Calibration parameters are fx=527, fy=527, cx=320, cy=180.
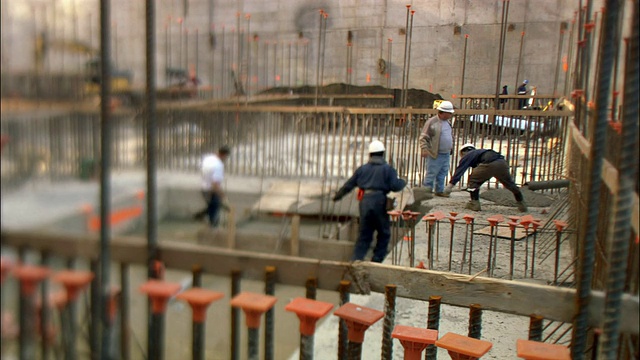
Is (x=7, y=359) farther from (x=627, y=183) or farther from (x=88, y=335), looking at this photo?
(x=627, y=183)

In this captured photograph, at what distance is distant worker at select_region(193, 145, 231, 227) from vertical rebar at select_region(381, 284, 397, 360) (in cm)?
54

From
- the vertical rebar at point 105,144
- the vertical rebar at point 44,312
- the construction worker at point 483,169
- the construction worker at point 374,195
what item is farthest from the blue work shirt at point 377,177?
the vertical rebar at point 44,312

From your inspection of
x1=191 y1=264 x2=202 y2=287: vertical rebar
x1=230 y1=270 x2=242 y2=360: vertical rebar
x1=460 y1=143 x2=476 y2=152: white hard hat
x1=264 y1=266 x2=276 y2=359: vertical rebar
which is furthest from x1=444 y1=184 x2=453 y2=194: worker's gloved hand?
x1=191 y1=264 x2=202 y2=287: vertical rebar

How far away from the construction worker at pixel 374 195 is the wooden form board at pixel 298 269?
18 cm

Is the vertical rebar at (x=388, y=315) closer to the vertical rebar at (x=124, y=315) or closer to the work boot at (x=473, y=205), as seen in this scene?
the work boot at (x=473, y=205)

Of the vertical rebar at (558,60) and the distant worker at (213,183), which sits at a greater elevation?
the vertical rebar at (558,60)

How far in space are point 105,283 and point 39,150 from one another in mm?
452

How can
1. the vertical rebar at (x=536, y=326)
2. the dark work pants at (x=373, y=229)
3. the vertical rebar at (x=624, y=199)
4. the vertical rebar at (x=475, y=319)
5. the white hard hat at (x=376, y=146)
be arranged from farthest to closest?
1. the dark work pants at (x=373, y=229)
2. the white hard hat at (x=376, y=146)
3. the vertical rebar at (x=475, y=319)
4. the vertical rebar at (x=536, y=326)
5. the vertical rebar at (x=624, y=199)

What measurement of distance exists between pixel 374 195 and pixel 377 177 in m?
0.07

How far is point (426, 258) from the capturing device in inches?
68.0

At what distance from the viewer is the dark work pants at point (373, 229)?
5.64 feet

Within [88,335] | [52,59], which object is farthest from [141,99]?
[88,335]

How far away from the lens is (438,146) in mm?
1503

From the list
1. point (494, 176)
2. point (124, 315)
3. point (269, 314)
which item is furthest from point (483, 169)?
point (124, 315)
